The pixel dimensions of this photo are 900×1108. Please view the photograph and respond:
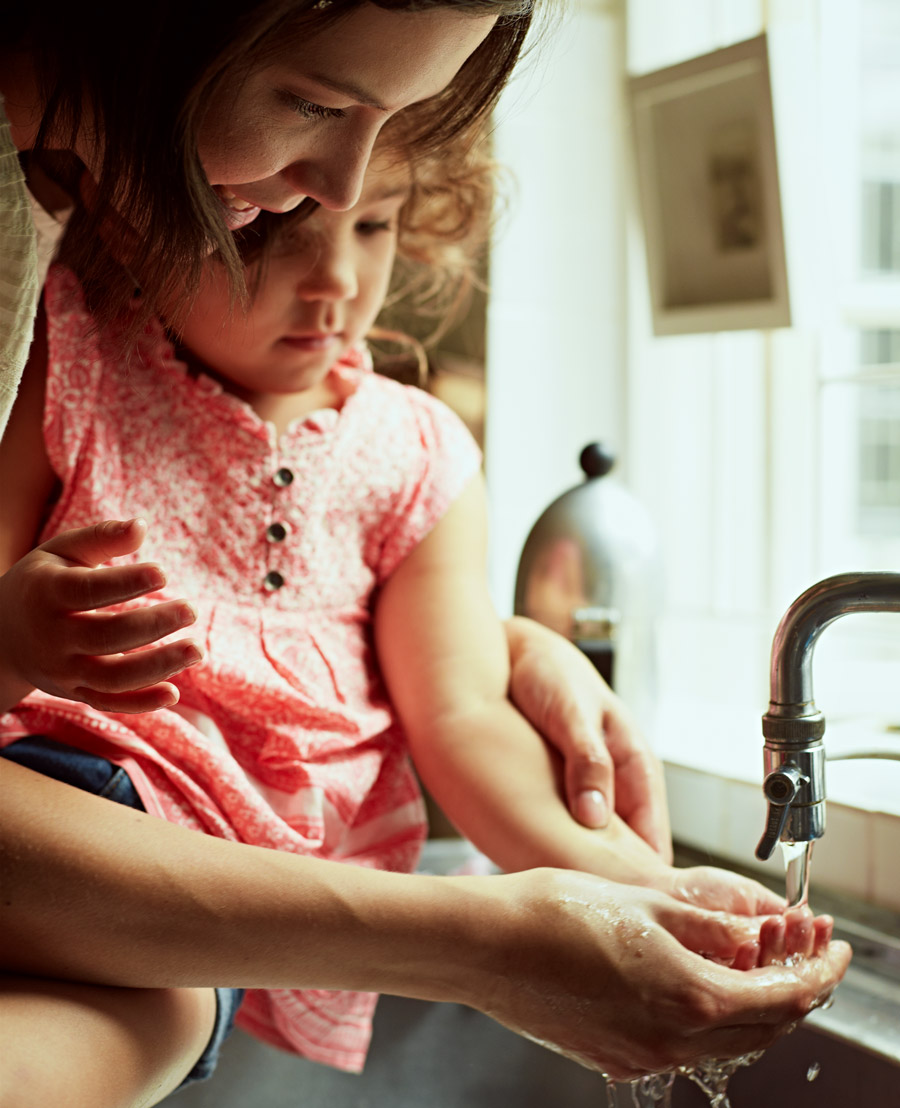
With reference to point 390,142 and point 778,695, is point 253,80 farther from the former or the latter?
point 778,695

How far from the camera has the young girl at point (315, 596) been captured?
866 millimetres

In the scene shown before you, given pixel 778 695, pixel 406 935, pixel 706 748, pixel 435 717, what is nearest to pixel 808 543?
pixel 706 748

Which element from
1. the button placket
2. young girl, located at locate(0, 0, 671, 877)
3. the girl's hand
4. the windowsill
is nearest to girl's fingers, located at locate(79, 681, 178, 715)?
the girl's hand

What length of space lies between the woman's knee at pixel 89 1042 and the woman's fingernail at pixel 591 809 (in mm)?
319

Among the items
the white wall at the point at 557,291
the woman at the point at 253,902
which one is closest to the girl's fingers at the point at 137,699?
the woman at the point at 253,902

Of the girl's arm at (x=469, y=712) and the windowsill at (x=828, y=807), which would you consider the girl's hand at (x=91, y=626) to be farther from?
the windowsill at (x=828, y=807)

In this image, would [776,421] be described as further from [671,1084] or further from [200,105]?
[200,105]

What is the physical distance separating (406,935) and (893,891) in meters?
0.51

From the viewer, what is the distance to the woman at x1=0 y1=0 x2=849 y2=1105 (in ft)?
2.05

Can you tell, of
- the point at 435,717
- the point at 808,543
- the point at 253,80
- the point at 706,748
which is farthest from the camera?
the point at 808,543

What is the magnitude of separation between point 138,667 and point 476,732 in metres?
0.44

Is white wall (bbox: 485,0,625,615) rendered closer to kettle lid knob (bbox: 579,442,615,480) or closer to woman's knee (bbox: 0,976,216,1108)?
kettle lid knob (bbox: 579,442,615,480)

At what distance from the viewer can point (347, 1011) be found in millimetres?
1017

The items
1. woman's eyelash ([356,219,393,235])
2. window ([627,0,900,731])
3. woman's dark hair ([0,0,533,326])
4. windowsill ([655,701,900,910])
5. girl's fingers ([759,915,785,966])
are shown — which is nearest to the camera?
woman's dark hair ([0,0,533,326])
